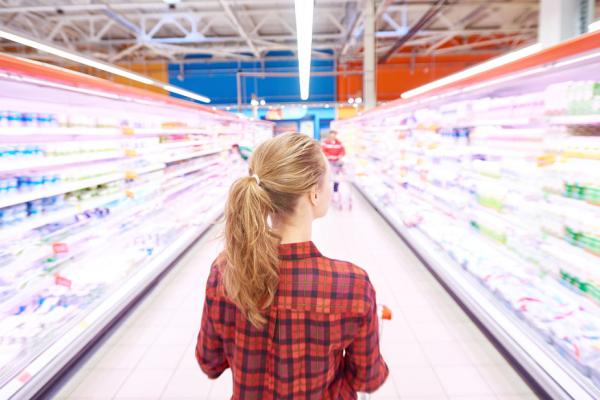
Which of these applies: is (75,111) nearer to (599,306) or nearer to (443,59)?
(599,306)

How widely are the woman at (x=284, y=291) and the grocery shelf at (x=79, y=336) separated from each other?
205 centimetres

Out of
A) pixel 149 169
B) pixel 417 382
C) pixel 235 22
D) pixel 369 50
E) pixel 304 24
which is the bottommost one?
pixel 417 382

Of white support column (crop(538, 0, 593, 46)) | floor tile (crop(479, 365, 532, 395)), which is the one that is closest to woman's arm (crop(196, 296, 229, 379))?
floor tile (crop(479, 365, 532, 395))

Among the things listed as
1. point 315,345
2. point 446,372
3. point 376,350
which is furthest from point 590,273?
point 315,345

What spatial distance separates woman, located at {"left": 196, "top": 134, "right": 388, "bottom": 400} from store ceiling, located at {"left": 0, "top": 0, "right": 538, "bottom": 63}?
10.2 meters

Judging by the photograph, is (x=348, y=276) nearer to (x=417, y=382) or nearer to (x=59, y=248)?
(x=417, y=382)

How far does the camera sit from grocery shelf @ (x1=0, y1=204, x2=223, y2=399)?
2584 millimetres

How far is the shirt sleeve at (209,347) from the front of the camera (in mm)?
1270

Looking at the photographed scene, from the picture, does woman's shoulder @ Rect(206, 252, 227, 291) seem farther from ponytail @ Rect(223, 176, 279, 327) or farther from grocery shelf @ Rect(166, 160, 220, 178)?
grocery shelf @ Rect(166, 160, 220, 178)

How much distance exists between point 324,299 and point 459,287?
333cm

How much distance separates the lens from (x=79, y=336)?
3.18m

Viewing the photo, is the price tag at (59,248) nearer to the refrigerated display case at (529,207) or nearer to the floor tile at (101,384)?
the floor tile at (101,384)

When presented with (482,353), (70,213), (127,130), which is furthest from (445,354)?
(127,130)

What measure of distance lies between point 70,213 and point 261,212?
10.4 ft
